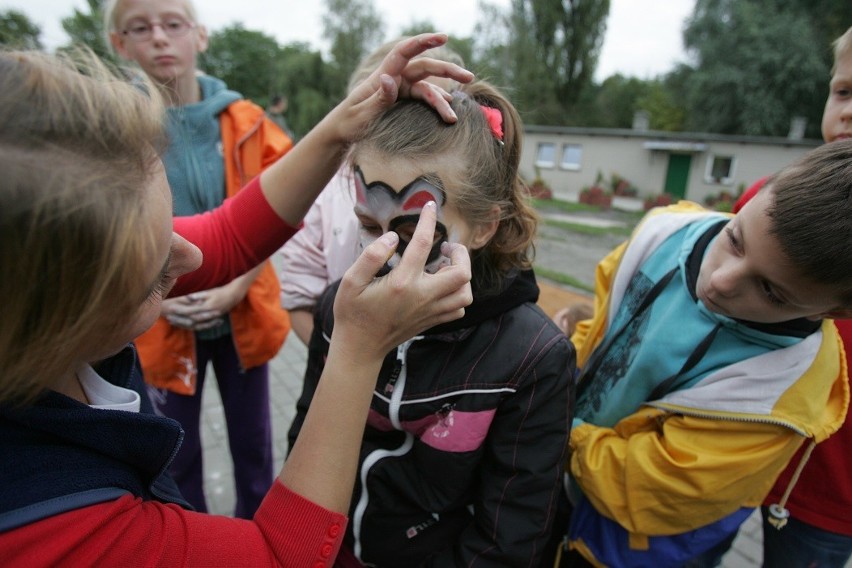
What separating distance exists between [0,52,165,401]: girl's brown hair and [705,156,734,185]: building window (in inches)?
925

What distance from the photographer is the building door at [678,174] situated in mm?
21250

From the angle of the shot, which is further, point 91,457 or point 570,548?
point 570,548

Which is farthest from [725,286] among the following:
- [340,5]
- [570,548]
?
[340,5]

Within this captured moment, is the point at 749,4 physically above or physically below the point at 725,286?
above

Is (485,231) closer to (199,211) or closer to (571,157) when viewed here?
(199,211)

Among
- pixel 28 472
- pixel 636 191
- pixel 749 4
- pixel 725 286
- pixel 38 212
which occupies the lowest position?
pixel 636 191

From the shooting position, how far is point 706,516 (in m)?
1.30

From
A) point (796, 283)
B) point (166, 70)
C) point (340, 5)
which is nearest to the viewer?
point (796, 283)

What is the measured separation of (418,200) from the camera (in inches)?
49.2

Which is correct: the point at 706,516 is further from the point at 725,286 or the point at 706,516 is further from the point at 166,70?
the point at 166,70

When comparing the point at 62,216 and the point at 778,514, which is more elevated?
the point at 62,216

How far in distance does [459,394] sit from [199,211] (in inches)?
56.3

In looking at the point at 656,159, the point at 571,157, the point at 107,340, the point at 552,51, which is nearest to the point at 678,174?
the point at 656,159

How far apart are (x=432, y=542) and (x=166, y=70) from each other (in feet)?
6.63
